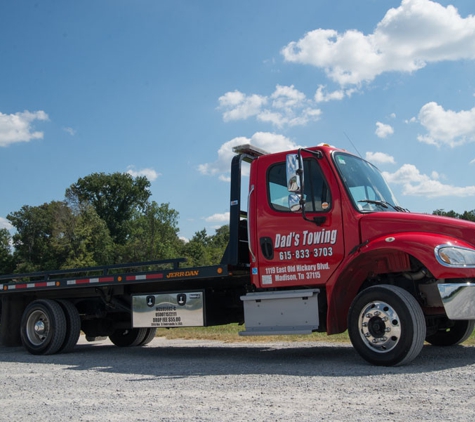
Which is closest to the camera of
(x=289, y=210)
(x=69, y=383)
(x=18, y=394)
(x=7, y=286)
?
(x=18, y=394)

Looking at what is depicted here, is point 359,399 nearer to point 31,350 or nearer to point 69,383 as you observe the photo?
point 69,383

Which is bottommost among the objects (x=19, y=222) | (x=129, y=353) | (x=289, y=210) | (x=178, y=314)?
(x=129, y=353)

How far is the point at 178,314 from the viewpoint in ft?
27.3

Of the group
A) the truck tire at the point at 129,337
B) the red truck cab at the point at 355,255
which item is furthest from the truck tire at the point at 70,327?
the red truck cab at the point at 355,255

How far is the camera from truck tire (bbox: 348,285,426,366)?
235 inches

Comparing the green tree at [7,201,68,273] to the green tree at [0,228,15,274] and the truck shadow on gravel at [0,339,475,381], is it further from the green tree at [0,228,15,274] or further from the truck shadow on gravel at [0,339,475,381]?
the truck shadow on gravel at [0,339,475,381]

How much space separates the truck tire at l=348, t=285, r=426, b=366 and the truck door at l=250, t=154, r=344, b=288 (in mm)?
723

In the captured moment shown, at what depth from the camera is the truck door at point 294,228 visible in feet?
22.7

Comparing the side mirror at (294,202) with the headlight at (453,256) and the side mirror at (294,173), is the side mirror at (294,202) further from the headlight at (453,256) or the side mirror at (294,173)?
the headlight at (453,256)

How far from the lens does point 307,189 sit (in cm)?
711

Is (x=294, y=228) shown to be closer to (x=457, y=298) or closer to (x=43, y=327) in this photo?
(x=457, y=298)

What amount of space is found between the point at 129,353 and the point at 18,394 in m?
3.97

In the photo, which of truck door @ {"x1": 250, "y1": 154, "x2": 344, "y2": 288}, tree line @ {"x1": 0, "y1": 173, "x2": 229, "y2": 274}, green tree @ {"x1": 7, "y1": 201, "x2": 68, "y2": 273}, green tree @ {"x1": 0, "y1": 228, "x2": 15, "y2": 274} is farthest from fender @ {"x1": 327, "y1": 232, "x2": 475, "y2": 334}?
green tree @ {"x1": 0, "y1": 228, "x2": 15, "y2": 274}

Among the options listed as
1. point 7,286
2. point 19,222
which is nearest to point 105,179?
point 19,222
